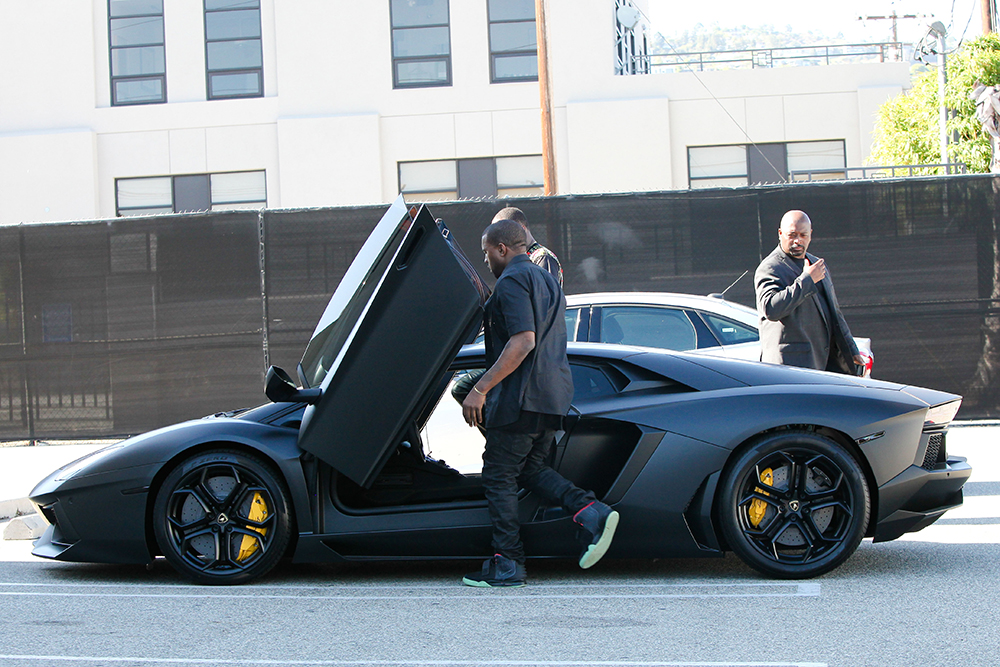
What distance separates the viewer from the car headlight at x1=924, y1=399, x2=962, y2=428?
16.2ft

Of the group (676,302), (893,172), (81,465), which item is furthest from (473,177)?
(81,465)

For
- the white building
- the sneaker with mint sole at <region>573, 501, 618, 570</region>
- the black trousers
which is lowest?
the sneaker with mint sole at <region>573, 501, 618, 570</region>

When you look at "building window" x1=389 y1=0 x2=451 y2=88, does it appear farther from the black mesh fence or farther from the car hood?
the car hood

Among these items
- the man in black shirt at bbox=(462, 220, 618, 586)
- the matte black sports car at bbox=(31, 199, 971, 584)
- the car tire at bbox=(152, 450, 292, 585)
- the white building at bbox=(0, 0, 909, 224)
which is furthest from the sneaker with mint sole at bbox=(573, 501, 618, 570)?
the white building at bbox=(0, 0, 909, 224)

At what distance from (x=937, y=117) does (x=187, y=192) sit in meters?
16.5

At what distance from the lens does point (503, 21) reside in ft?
79.8

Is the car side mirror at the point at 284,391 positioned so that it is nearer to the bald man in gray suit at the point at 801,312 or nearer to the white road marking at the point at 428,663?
the white road marking at the point at 428,663

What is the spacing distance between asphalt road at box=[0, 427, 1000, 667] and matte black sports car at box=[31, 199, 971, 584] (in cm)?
21

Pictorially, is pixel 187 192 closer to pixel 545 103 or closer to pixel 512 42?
pixel 512 42

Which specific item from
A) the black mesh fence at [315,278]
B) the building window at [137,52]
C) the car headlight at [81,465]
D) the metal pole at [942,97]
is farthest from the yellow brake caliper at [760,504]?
the building window at [137,52]

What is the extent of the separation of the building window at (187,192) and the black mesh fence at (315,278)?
14.6 metres

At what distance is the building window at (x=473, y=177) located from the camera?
79.8 ft

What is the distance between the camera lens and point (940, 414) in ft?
16.3

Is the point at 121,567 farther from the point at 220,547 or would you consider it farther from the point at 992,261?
the point at 992,261
